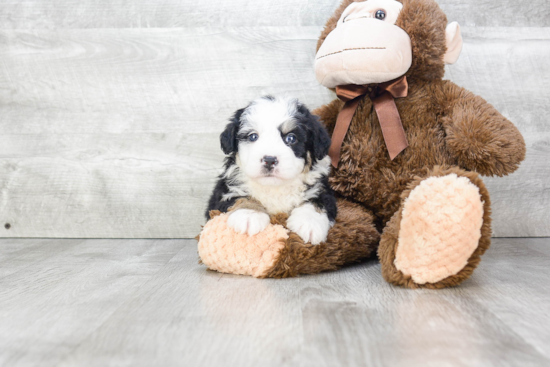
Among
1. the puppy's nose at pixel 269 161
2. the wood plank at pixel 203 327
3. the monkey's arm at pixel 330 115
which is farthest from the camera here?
the monkey's arm at pixel 330 115

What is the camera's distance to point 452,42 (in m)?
1.60

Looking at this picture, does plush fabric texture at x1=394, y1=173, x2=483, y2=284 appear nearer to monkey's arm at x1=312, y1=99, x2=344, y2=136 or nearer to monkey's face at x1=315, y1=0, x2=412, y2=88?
monkey's face at x1=315, y1=0, x2=412, y2=88

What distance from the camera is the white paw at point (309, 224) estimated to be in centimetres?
137

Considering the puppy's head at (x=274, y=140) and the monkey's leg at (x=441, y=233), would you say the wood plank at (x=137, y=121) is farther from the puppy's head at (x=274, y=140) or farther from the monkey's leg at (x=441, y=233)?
the monkey's leg at (x=441, y=233)

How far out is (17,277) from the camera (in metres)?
1.44

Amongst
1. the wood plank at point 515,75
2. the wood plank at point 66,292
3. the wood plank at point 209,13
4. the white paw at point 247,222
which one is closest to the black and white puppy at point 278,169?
the white paw at point 247,222

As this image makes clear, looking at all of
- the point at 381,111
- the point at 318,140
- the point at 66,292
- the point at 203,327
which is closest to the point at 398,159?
the point at 381,111

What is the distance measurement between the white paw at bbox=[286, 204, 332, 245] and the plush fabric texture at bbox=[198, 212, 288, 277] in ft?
0.13

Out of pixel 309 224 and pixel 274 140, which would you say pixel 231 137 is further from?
pixel 309 224

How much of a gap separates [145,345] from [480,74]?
1.81 metres

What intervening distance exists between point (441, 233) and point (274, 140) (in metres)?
0.53

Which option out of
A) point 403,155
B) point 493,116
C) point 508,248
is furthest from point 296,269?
point 508,248

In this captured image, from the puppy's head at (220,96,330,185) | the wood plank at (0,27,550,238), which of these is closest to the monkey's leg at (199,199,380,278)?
the puppy's head at (220,96,330,185)

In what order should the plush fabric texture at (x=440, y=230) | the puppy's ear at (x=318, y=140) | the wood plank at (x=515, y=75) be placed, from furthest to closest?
1. the wood plank at (x=515, y=75)
2. the puppy's ear at (x=318, y=140)
3. the plush fabric texture at (x=440, y=230)
